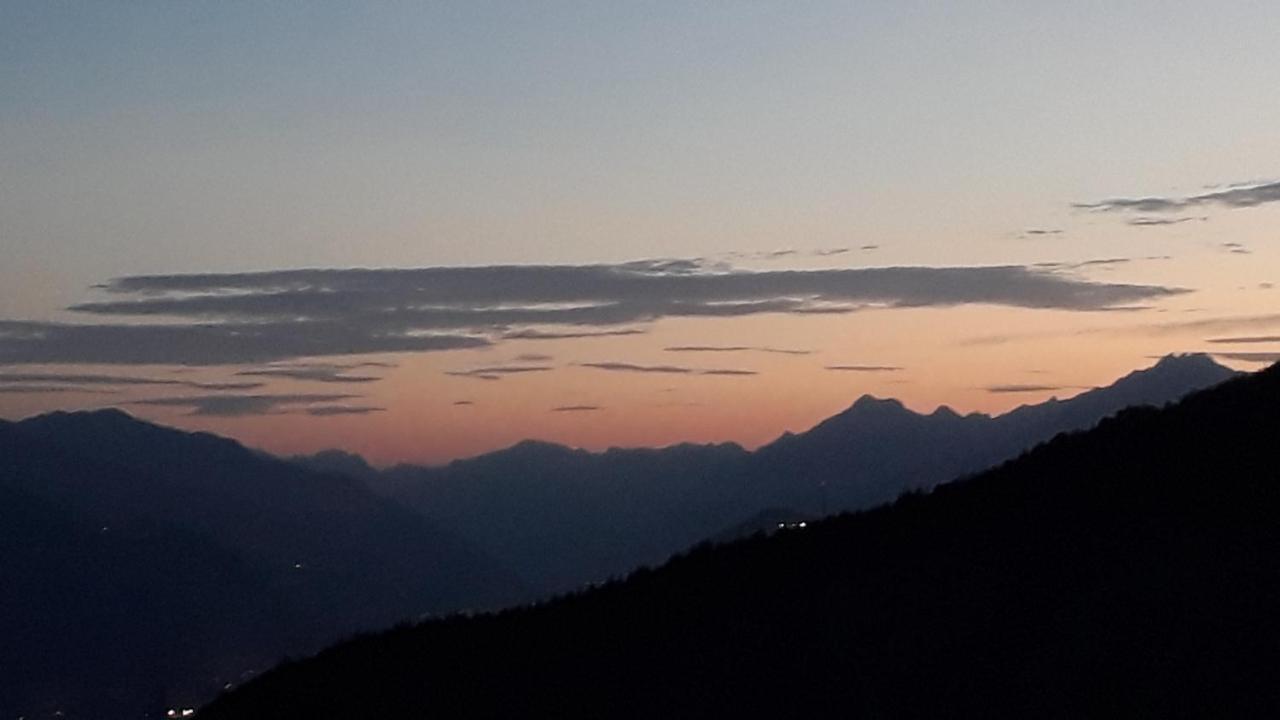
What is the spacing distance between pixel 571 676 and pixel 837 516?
8984 millimetres

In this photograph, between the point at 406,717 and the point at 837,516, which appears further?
the point at 837,516

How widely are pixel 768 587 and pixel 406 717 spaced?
24.2 ft

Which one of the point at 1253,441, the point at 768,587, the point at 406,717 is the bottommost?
the point at 406,717

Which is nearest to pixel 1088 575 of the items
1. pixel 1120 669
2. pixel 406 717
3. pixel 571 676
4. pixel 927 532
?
pixel 1120 669

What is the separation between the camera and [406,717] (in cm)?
3081

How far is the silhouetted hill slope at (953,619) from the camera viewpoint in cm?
2422

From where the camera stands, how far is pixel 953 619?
2705 centimetres

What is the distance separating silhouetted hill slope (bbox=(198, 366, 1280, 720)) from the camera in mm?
24219

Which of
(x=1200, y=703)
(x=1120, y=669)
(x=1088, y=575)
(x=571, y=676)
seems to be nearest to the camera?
(x=1200, y=703)

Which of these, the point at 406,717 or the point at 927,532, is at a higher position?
the point at 927,532

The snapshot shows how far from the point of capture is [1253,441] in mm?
31625

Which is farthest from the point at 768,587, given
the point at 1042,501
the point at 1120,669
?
the point at 1120,669

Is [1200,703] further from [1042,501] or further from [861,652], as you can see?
[1042,501]

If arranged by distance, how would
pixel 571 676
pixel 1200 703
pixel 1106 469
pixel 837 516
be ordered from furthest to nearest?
pixel 837 516, pixel 1106 469, pixel 571 676, pixel 1200 703
